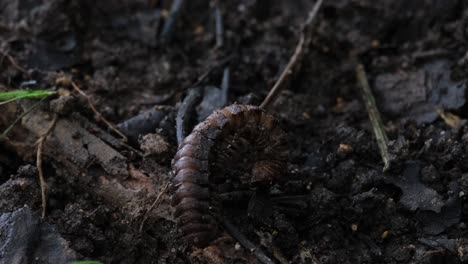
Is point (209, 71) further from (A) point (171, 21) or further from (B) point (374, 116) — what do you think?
(B) point (374, 116)

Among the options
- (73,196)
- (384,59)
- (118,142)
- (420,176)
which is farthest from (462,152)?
(73,196)

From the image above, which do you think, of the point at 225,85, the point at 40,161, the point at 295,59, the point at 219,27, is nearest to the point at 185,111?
the point at 225,85

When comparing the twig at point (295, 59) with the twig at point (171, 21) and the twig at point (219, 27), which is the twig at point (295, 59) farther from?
the twig at point (171, 21)

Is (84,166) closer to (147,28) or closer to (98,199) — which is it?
(98,199)

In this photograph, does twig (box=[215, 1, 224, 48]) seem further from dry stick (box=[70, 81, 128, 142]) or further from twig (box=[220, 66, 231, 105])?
dry stick (box=[70, 81, 128, 142])

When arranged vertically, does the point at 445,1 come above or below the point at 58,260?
above

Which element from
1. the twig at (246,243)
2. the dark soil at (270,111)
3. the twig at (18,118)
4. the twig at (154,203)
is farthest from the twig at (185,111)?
the twig at (18,118)

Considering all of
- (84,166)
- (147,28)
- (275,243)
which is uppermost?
(147,28)
